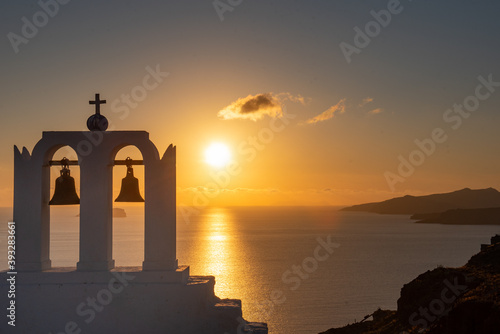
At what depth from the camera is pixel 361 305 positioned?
5081cm

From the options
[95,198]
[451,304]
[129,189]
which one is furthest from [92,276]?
[451,304]

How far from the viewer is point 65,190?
10648mm

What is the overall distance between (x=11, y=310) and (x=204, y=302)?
12.8 ft

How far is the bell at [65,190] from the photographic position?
10.5 meters

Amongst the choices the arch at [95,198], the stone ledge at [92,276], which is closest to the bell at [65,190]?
the arch at [95,198]

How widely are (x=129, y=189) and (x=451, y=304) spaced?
7167mm

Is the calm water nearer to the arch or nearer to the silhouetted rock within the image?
the silhouetted rock

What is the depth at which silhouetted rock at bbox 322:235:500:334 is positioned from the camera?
7816 mm

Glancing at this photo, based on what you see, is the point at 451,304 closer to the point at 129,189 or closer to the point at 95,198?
the point at 129,189

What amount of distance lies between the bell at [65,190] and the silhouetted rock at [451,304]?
301 inches

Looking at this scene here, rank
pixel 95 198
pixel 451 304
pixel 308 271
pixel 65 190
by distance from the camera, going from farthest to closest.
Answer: pixel 308 271 → pixel 65 190 → pixel 95 198 → pixel 451 304

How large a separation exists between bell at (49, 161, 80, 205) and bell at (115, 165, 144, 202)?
94 cm

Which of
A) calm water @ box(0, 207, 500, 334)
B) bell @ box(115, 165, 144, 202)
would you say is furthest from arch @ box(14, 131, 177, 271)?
calm water @ box(0, 207, 500, 334)

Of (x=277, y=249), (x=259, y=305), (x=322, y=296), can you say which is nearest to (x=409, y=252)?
(x=277, y=249)
